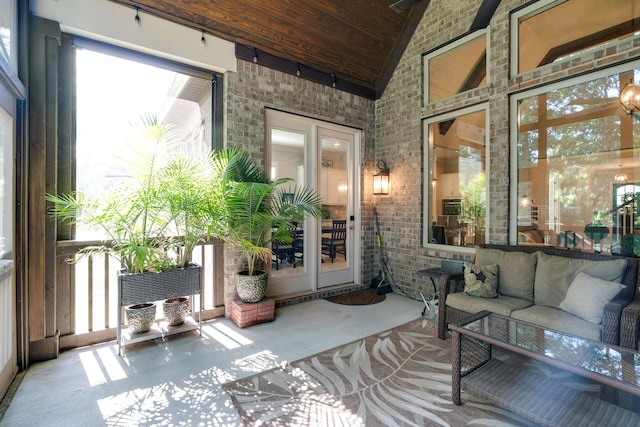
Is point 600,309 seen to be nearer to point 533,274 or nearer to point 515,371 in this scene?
point 533,274

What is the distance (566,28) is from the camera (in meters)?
3.18

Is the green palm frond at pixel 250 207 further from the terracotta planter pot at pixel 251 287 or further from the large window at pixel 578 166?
the large window at pixel 578 166

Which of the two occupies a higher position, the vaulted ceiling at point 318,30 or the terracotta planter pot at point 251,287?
the vaulted ceiling at point 318,30

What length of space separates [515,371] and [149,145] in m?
3.38

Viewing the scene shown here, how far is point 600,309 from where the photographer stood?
2195mm

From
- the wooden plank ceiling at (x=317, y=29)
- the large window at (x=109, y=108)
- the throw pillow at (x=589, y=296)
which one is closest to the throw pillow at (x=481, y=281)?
the throw pillow at (x=589, y=296)

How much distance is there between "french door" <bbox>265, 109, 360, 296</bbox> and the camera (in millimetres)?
4145

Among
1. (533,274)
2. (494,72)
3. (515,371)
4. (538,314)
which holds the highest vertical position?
(494,72)

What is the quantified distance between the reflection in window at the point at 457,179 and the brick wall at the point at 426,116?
0.51ft

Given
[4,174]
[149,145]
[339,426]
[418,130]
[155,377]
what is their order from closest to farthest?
1. [339,426]
2. [4,174]
3. [155,377]
4. [149,145]
5. [418,130]

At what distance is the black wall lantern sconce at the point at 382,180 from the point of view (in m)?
4.80

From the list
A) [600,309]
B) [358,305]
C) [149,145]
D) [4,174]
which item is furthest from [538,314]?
[4,174]

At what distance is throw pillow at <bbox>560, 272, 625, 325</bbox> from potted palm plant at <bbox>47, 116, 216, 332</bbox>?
3170mm

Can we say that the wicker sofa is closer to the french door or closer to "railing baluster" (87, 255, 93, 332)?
the french door
